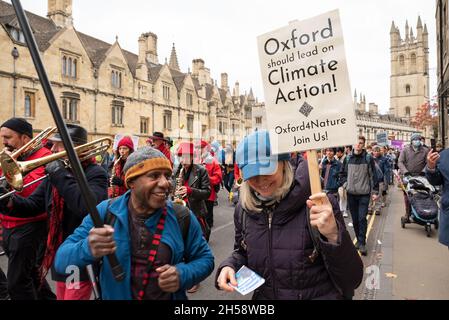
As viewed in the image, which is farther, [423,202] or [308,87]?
[423,202]

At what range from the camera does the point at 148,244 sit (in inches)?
82.0

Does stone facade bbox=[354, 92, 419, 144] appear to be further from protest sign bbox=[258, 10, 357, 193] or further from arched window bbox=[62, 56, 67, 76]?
protest sign bbox=[258, 10, 357, 193]

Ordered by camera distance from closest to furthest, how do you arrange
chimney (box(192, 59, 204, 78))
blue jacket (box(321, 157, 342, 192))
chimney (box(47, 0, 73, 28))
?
1. blue jacket (box(321, 157, 342, 192))
2. chimney (box(47, 0, 73, 28))
3. chimney (box(192, 59, 204, 78))

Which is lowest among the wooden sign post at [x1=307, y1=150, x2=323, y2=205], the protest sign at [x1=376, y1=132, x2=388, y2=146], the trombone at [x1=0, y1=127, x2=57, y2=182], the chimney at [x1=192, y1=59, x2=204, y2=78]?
the wooden sign post at [x1=307, y1=150, x2=323, y2=205]

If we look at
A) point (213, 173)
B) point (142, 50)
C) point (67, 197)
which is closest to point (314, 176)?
point (67, 197)

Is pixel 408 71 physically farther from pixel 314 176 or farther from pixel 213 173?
pixel 314 176

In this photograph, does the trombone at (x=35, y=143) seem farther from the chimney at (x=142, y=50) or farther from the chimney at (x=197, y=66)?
the chimney at (x=197, y=66)

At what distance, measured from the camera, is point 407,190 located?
8492mm

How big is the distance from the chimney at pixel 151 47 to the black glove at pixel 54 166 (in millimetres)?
41184

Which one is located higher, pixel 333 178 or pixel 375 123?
pixel 375 123

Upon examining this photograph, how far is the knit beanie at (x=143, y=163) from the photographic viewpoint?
85.7 inches

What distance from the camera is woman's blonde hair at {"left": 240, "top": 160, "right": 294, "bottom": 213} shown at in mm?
2086

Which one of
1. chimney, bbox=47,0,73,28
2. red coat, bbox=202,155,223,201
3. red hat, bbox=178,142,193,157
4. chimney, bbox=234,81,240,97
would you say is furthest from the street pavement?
chimney, bbox=234,81,240,97

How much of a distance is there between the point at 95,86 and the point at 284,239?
2996cm
